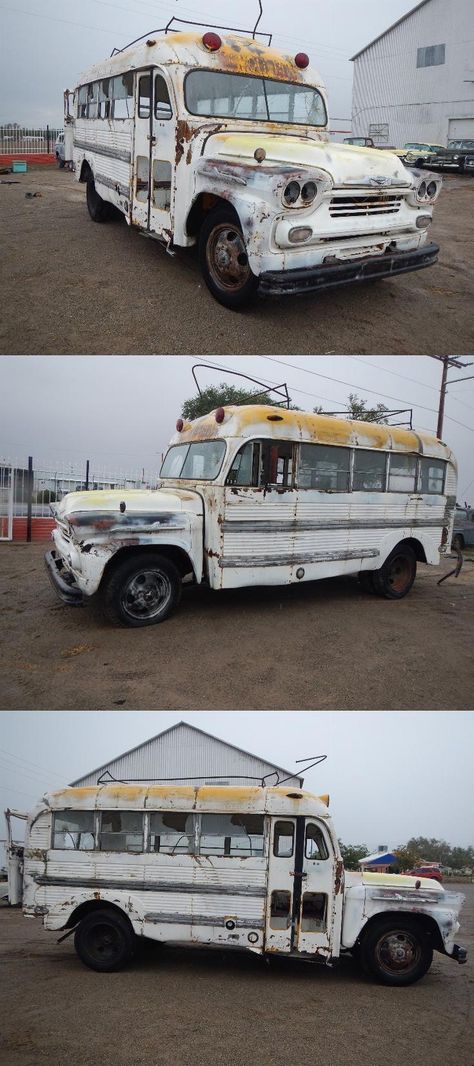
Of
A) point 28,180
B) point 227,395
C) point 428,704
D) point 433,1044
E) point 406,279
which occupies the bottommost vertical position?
point 433,1044

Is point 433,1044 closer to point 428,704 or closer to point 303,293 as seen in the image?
point 428,704

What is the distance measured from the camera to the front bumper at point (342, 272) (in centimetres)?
670

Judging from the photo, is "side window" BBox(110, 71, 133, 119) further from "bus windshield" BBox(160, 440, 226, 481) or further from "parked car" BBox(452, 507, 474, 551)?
"parked car" BBox(452, 507, 474, 551)

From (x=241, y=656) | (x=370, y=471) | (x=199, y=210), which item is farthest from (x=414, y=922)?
(x=199, y=210)

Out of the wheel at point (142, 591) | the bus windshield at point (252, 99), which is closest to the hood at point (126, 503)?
the wheel at point (142, 591)

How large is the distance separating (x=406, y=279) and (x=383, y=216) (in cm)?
213

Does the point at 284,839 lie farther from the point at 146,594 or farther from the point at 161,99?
the point at 161,99

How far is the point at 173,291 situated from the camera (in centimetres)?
831

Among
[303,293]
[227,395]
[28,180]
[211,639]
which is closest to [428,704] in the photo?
[211,639]

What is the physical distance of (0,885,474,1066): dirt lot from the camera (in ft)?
16.0

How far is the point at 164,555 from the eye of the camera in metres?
7.66

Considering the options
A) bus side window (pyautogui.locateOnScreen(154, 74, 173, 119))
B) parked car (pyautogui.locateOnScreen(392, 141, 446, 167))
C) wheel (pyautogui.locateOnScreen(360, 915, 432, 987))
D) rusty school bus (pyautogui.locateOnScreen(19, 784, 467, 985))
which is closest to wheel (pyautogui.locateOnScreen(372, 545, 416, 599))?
rusty school bus (pyautogui.locateOnScreen(19, 784, 467, 985))

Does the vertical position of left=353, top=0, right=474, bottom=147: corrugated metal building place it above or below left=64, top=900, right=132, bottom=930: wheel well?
above

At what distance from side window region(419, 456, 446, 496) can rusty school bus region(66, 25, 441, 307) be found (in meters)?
2.89
